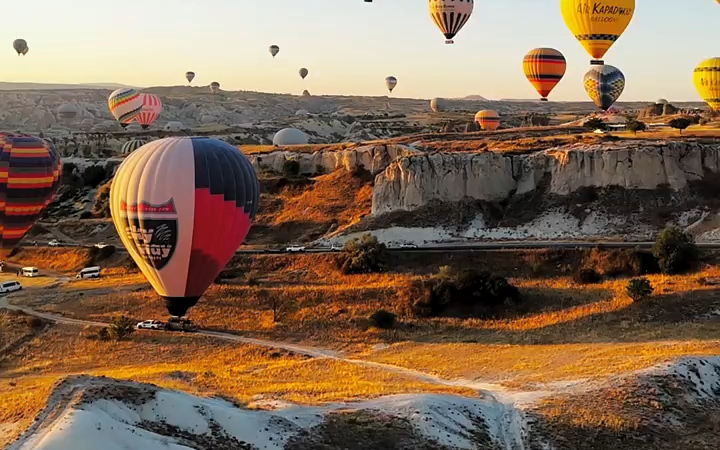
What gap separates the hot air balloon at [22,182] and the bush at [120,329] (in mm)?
18040

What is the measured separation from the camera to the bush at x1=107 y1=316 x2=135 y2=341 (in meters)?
36.1

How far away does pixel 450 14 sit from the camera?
65312 mm

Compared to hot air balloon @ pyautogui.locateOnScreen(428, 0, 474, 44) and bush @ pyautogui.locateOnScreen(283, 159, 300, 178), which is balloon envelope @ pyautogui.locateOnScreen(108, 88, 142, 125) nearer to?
bush @ pyautogui.locateOnScreen(283, 159, 300, 178)

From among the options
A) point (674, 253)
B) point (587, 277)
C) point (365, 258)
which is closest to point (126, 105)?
point (365, 258)

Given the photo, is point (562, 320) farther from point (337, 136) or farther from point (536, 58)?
point (337, 136)

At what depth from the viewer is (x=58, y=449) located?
52.2 feet

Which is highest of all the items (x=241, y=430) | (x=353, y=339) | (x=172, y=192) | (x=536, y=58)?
(x=536, y=58)

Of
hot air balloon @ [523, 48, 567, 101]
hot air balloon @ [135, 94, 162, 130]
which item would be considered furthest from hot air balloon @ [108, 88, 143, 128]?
hot air balloon @ [523, 48, 567, 101]

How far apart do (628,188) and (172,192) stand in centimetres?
3004

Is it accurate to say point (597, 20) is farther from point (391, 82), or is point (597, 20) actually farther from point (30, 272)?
point (391, 82)

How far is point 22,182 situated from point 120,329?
1926 cm

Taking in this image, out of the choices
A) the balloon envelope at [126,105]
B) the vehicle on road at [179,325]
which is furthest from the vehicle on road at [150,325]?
the balloon envelope at [126,105]

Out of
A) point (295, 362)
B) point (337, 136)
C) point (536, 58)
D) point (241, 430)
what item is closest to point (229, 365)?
point (295, 362)

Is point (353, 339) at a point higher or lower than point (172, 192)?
lower
